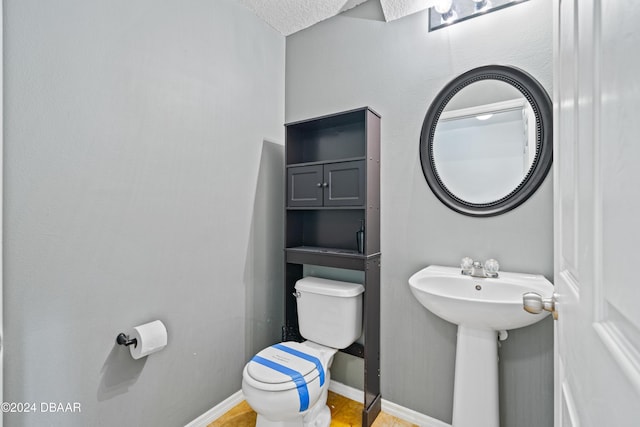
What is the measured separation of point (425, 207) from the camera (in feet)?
5.64

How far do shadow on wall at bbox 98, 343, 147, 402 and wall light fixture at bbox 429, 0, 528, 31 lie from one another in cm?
232

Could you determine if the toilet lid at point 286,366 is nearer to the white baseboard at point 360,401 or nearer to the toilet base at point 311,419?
the toilet base at point 311,419

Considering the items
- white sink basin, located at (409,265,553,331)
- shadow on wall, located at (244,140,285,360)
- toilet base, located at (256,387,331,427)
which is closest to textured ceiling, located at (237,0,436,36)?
shadow on wall, located at (244,140,285,360)

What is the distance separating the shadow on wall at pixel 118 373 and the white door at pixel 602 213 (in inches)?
63.5

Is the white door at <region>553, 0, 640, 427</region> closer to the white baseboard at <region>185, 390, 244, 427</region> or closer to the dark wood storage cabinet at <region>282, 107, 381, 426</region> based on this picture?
the dark wood storage cabinet at <region>282, 107, 381, 426</region>

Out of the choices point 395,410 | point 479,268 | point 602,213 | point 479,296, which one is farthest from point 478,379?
point 602,213

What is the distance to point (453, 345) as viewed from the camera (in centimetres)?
162

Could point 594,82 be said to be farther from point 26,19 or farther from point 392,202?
point 26,19

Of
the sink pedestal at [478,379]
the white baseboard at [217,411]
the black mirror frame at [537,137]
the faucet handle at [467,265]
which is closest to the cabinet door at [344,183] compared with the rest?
the black mirror frame at [537,137]

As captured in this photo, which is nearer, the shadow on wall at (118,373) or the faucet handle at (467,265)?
the shadow on wall at (118,373)

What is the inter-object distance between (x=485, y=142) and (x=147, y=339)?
6.28 feet

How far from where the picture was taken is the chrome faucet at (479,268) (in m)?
1.46

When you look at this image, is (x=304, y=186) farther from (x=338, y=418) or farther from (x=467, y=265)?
(x=338, y=418)

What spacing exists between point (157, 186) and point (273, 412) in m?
1.23
